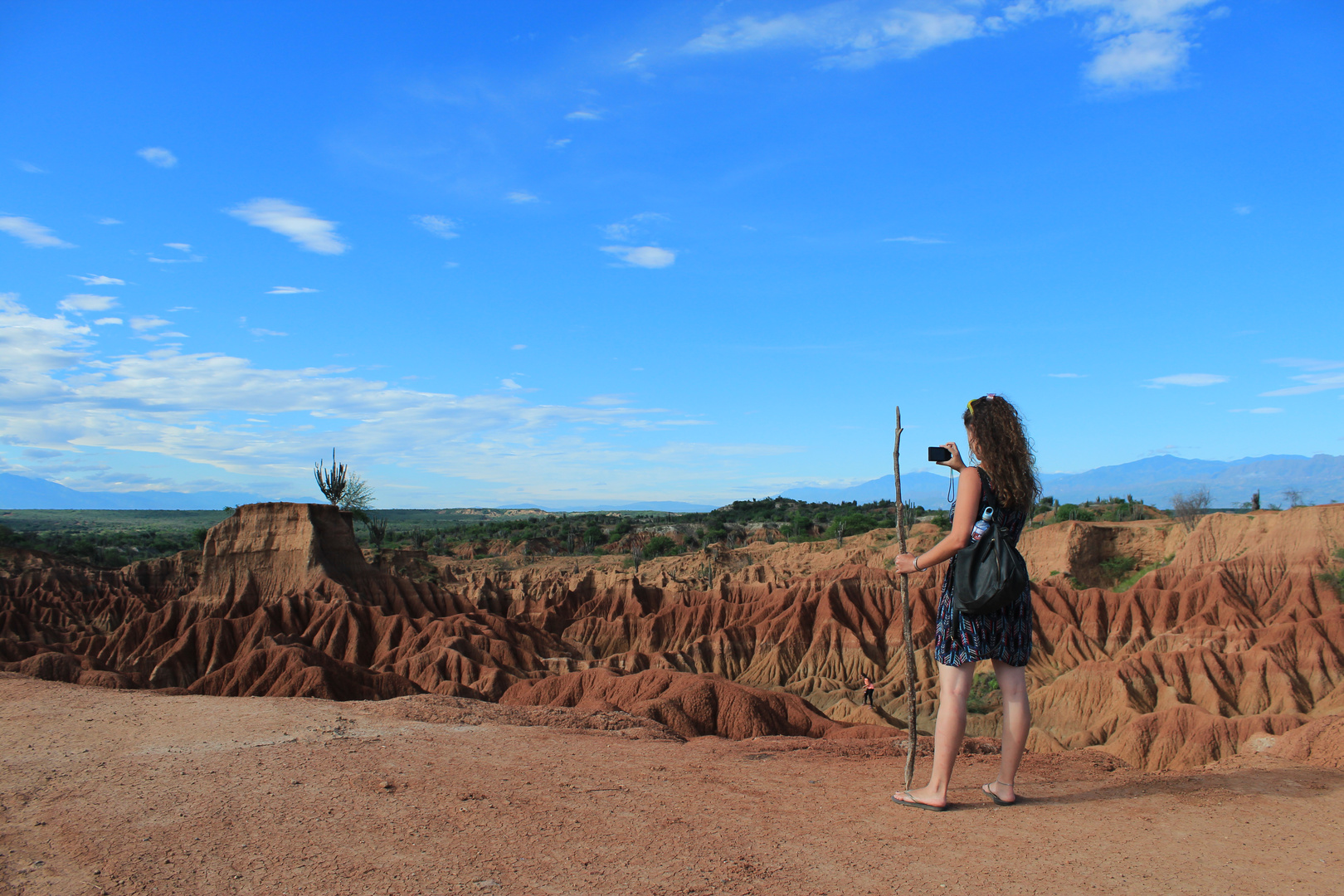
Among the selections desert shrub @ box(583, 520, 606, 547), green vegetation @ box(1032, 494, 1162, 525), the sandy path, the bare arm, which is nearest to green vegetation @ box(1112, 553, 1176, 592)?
green vegetation @ box(1032, 494, 1162, 525)

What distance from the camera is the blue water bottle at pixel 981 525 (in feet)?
17.8

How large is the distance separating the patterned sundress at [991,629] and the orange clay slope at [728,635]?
15088mm

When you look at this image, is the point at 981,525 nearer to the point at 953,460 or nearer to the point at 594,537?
the point at 953,460

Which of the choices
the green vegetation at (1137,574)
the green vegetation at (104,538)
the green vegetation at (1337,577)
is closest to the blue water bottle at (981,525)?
the green vegetation at (1337,577)

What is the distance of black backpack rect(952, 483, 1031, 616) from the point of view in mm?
5316

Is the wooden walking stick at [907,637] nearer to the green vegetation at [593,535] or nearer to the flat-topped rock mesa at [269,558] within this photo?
the flat-topped rock mesa at [269,558]

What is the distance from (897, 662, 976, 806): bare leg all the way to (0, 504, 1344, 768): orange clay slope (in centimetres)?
1459

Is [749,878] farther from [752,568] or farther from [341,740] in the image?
[752,568]

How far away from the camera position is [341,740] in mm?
8977

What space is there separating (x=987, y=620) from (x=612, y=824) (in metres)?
3.00

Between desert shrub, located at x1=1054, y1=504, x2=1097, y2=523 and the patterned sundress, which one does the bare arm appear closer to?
the patterned sundress

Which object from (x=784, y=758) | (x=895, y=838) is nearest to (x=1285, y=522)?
(x=784, y=758)

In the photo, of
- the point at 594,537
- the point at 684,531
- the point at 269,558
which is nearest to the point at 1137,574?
the point at 269,558

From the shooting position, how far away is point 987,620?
547 centimetres
